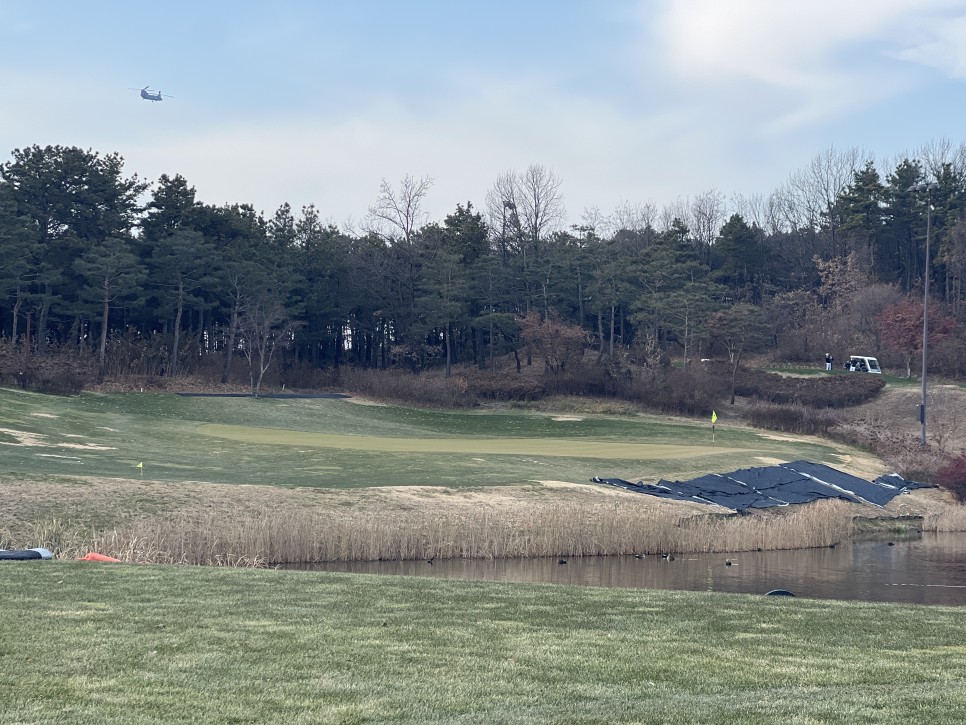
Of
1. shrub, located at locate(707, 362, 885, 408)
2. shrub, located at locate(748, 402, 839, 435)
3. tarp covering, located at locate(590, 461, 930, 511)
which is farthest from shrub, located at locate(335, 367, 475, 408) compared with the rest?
tarp covering, located at locate(590, 461, 930, 511)

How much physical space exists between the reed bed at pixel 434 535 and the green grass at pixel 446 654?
19.6ft

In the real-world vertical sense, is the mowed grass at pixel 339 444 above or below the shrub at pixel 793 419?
below

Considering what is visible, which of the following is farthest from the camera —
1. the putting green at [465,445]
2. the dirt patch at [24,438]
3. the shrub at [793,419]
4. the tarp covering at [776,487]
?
the shrub at [793,419]

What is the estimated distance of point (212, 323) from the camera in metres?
80.7

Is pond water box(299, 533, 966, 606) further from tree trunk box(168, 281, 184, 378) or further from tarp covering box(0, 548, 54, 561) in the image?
tree trunk box(168, 281, 184, 378)

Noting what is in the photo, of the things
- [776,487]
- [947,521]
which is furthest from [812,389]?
[947,521]

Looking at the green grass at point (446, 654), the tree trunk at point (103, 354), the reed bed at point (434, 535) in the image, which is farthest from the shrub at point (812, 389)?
the green grass at point (446, 654)

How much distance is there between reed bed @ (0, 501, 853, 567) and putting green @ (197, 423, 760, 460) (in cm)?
1077

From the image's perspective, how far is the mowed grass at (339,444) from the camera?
31219 mm

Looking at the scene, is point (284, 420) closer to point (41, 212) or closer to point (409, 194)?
point (41, 212)

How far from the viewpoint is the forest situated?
68375 mm

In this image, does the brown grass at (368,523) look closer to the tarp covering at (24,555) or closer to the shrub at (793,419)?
the tarp covering at (24,555)

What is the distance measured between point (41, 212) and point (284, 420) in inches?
1046

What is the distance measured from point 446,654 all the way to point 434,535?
46.6 ft
